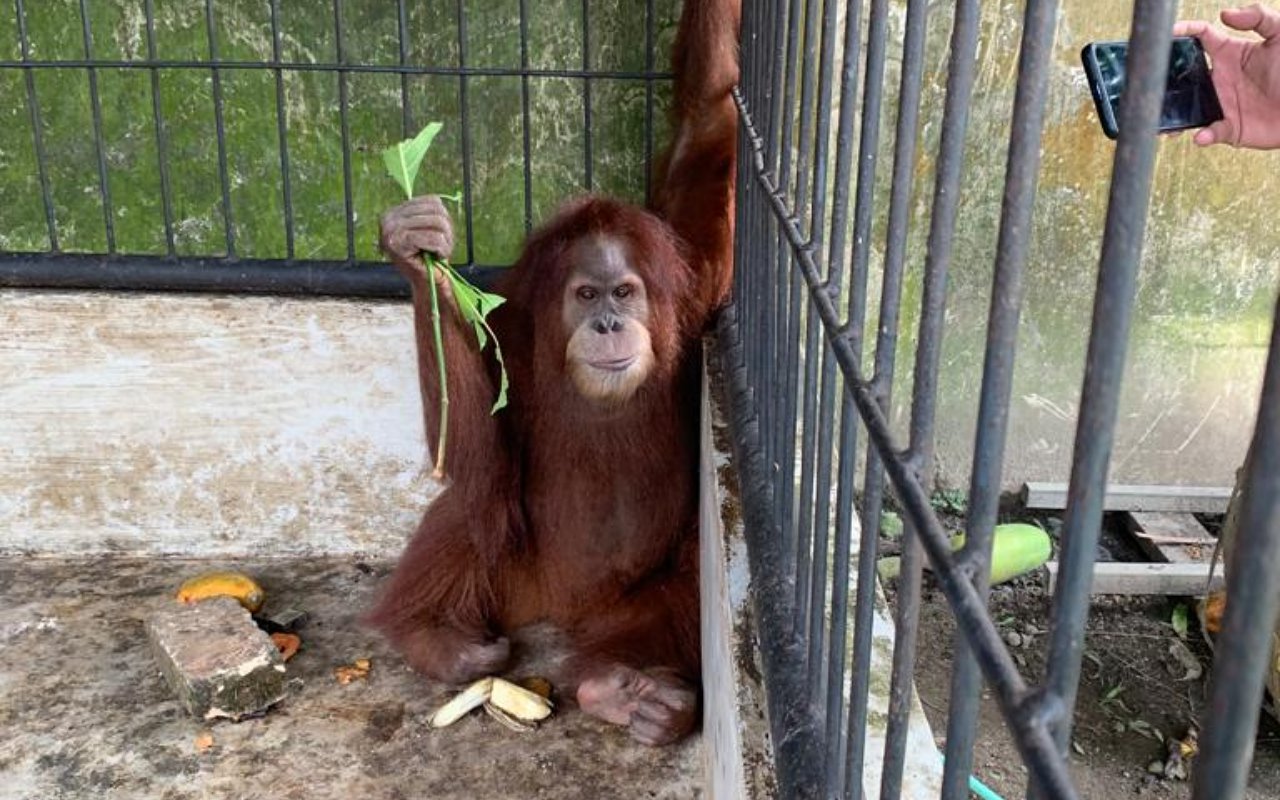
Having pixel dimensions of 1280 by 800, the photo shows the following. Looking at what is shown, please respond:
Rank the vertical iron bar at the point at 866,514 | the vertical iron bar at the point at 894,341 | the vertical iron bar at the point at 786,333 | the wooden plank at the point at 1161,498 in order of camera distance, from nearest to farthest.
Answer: the vertical iron bar at the point at 894,341
the vertical iron bar at the point at 866,514
the vertical iron bar at the point at 786,333
the wooden plank at the point at 1161,498

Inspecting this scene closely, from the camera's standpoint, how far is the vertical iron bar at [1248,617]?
44 centimetres

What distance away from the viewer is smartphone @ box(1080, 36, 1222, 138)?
1279 mm

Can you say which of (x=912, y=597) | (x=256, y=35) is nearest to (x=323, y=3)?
(x=256, y=35)

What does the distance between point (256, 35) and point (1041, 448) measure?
303 centimetres

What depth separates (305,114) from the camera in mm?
4090

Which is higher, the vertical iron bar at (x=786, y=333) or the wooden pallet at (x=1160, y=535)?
the vertical iron bar at (x=786, y=333)

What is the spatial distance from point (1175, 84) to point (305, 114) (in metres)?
3.23

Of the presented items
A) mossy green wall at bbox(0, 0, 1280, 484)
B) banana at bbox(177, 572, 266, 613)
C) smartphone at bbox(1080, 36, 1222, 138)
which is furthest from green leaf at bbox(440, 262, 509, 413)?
smartphone at bbox(1080, 36, 1222, 138)

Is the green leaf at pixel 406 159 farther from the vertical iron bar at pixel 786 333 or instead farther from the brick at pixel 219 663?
the brick at pixel 219 663

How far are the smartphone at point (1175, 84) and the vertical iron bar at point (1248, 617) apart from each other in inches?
34.2

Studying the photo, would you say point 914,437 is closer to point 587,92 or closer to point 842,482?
point 842,482

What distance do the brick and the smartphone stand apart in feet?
7.80

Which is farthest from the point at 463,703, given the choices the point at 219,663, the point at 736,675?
the point at 736,675

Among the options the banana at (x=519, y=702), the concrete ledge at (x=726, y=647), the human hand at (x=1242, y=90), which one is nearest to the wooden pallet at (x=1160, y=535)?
the concrete ledge at (x=726, y=647)
